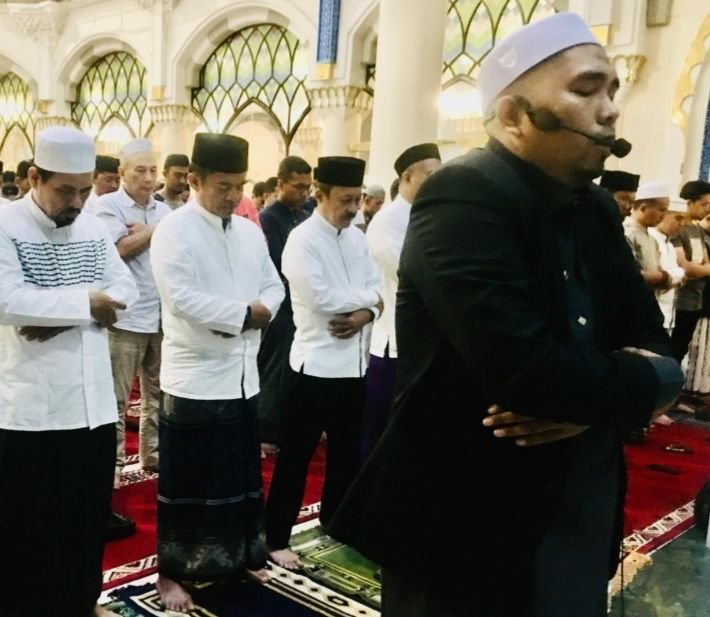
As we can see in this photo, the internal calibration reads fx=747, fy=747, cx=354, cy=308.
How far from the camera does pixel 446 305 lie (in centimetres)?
104

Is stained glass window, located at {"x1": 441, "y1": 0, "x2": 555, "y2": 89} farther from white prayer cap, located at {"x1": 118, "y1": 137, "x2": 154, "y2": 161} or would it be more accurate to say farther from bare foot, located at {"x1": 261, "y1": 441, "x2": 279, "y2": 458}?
bare foot, located at {"x1": 261, "y1": 441, "x2": 279, "y2": 458}

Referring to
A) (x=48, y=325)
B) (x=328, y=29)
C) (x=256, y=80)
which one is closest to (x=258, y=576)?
(x=48, y=325)

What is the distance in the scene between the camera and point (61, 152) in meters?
1.98

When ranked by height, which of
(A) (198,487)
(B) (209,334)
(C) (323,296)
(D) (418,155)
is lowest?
(A) (198,487)

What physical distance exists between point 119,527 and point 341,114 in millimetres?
6731

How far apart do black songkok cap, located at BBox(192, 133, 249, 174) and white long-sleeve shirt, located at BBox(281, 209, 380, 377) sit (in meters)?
0.44

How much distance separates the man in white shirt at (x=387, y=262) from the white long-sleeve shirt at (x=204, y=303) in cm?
60

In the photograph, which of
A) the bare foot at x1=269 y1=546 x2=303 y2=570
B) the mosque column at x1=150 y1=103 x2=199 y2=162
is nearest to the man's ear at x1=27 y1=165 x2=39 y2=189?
the bare foot at x1=269 y1=546 x2=303 y2=570

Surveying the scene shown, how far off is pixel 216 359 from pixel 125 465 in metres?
1.57

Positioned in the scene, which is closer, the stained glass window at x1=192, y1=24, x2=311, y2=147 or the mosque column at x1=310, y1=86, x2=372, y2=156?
the mosque column at x1=310, y1=86, x2=372, y2=156

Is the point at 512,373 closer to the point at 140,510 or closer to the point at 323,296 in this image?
the point at 323,296

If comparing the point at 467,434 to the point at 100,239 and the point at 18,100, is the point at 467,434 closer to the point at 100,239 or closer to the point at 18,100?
the point at 100,239

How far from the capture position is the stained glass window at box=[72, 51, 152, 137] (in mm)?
11680

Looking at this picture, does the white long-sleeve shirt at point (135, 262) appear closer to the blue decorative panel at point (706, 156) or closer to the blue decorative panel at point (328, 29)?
the blue decorative panel at point (706, 156)
